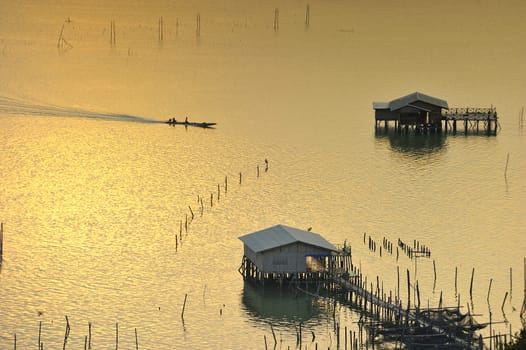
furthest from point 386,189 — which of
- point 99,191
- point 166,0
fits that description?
point 166,0

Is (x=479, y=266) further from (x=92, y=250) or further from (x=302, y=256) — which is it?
(x=92, y=250)

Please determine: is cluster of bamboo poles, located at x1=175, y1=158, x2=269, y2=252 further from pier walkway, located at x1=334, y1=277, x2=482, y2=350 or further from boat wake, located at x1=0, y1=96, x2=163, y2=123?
boat wake, located at x1=0, y1=96, x2=163, y2=123

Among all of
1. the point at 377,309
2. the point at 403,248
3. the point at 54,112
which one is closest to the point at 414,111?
the point at 54,112

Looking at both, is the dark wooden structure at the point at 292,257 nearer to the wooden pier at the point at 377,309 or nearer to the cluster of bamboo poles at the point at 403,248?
the wooden pier at the point at 377,309

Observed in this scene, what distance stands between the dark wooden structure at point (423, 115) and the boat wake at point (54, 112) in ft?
46.8

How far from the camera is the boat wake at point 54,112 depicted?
88438 mm

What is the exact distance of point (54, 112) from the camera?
90000mm

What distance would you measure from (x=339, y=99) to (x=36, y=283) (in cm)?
5167

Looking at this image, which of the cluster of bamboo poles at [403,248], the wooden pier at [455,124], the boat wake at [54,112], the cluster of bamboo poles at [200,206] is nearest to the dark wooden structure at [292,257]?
the cluster of bamboo poles at [403,248]

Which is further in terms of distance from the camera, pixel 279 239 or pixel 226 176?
pixel 226 176

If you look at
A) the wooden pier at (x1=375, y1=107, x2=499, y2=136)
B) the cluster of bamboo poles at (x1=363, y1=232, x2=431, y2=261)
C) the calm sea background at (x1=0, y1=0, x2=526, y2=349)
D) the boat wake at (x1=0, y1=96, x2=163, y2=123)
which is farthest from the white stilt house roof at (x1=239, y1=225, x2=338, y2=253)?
the boat wake at (x1=0, y1=96, x2=163, y2=123)

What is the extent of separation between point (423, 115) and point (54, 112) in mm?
23139

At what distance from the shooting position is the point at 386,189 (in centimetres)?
6869

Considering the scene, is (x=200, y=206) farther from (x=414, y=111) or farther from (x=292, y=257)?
(x=414, y=111)
